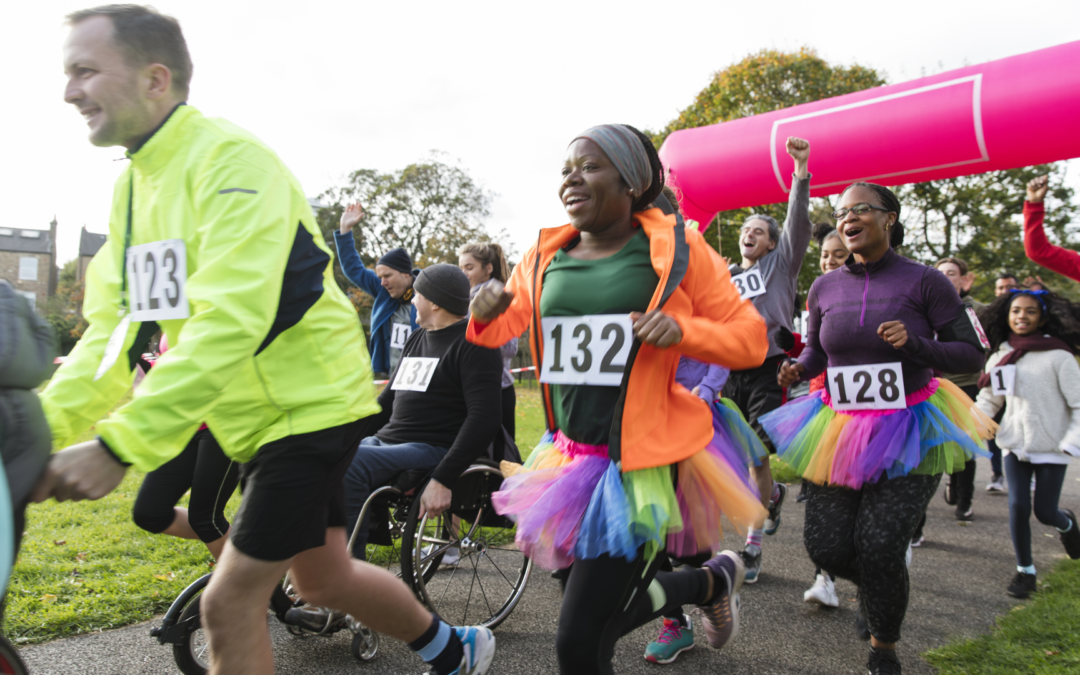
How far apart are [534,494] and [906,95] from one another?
4993mm

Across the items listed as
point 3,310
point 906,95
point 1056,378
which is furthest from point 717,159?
point 3,310

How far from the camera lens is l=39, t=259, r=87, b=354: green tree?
4478cm

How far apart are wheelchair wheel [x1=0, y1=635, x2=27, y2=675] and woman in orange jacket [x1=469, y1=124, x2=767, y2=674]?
4.23ft

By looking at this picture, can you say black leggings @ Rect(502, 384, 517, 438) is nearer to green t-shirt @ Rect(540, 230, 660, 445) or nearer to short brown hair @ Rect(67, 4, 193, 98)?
green t-shirt @ Rect(540, 230, 660, 445)

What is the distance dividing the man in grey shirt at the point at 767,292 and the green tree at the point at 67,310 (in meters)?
37.5

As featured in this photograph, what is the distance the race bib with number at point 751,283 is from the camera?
4.71m

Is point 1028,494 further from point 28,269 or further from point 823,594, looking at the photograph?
point 28,269

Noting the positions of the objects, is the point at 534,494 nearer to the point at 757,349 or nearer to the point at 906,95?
the point at 757,349

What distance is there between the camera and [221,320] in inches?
63.7

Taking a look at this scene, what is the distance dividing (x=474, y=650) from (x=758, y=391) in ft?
9.54

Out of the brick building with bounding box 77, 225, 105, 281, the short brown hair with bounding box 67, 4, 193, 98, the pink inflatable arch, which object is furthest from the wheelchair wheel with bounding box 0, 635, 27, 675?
the brick building with bounding box 77, 225, 105, 281

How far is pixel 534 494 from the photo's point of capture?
2.29 m

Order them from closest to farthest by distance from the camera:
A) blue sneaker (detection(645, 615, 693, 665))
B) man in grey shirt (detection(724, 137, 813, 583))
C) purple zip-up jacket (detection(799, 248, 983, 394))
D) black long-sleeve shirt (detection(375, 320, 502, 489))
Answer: purple zip-up jacket (detection(799, 248, 983, 394))
blue sneaker (detection(645, 615, 693, 665))
black long-sleeve shirt (detection(375, 320, 502, 489))
man in grey shirt (detection(724, 137, 813, 583))

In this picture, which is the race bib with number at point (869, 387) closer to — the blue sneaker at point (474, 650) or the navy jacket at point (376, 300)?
the blue sneaker at point (474, 650)
